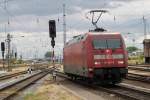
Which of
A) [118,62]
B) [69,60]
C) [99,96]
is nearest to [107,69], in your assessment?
[118,62]

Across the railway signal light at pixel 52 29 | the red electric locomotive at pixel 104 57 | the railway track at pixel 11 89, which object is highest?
the railway signal light at pixel 52 29

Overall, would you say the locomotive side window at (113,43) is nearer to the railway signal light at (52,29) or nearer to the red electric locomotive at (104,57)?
the red electric locomotive at (104,57)

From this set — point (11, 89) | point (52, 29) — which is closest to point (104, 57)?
point (52, 29)

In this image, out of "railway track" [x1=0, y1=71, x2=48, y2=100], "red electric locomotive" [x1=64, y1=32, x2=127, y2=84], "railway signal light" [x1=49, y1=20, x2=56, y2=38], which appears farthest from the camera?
"railway signal light" [x1=49, y1=20, x2=56, y2=38]

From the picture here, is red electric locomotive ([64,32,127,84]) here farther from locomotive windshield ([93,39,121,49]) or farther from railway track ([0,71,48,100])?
railway track ([0,71,48,100])

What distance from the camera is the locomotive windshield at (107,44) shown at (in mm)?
30359

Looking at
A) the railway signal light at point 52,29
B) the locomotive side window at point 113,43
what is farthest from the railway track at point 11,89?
the locomotive side window at point 113,43

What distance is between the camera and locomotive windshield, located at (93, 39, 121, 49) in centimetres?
3036

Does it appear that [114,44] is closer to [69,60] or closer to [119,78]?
[119,78]

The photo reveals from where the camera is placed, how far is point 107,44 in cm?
3052

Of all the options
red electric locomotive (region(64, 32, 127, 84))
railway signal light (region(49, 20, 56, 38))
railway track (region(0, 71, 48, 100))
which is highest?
railway signal light (region(49, 20, 56, 38))

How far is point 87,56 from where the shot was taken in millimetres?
30094

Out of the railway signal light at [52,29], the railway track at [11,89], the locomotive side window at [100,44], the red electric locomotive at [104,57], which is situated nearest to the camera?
the railway track at [11,89]

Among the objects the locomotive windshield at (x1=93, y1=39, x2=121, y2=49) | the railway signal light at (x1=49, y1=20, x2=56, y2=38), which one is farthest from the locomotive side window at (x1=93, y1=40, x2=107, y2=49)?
the railway signal light at (x1=49, y1=20, x2=56, y2=38)
